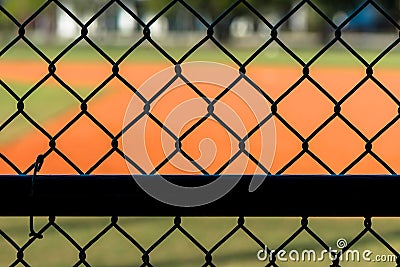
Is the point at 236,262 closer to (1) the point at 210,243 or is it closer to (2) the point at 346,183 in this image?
(1) the point at 210,243

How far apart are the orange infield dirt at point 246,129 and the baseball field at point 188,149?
0.02 m

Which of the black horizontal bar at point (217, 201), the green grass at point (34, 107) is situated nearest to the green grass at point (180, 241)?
the black horizontal bar at point (217, 201)

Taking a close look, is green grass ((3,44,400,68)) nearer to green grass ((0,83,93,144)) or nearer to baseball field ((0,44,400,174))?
baseball field ((0,44,400,174))

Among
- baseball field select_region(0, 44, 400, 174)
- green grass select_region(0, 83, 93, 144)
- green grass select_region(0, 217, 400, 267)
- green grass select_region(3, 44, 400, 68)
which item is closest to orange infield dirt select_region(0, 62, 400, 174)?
baseball field select_region(0, 44, 400, 174)

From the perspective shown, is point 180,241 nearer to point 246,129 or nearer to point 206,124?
point 246,129

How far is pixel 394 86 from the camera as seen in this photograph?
51.4 feet

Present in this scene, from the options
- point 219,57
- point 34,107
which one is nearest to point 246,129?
point 34,107

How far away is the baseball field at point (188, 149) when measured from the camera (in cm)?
472

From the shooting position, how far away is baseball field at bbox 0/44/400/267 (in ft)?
15.5

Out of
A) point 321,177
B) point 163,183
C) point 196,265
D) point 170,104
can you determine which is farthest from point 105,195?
point 170,104

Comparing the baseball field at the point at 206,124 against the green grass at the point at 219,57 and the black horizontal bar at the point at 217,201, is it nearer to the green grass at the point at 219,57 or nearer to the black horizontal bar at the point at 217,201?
the green grass at the point at 219,57

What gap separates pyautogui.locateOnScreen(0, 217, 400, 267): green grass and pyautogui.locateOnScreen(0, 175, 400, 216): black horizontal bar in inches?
125

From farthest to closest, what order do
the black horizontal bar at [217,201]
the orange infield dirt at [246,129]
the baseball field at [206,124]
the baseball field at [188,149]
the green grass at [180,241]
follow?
the baseball field at [206,124] < the orange infield dirt at [246,129] < the baseball field at [188,149] < the green grass at [180,241] < the black horizontal bar at [217,201]

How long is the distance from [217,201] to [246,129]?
23.1 feet
